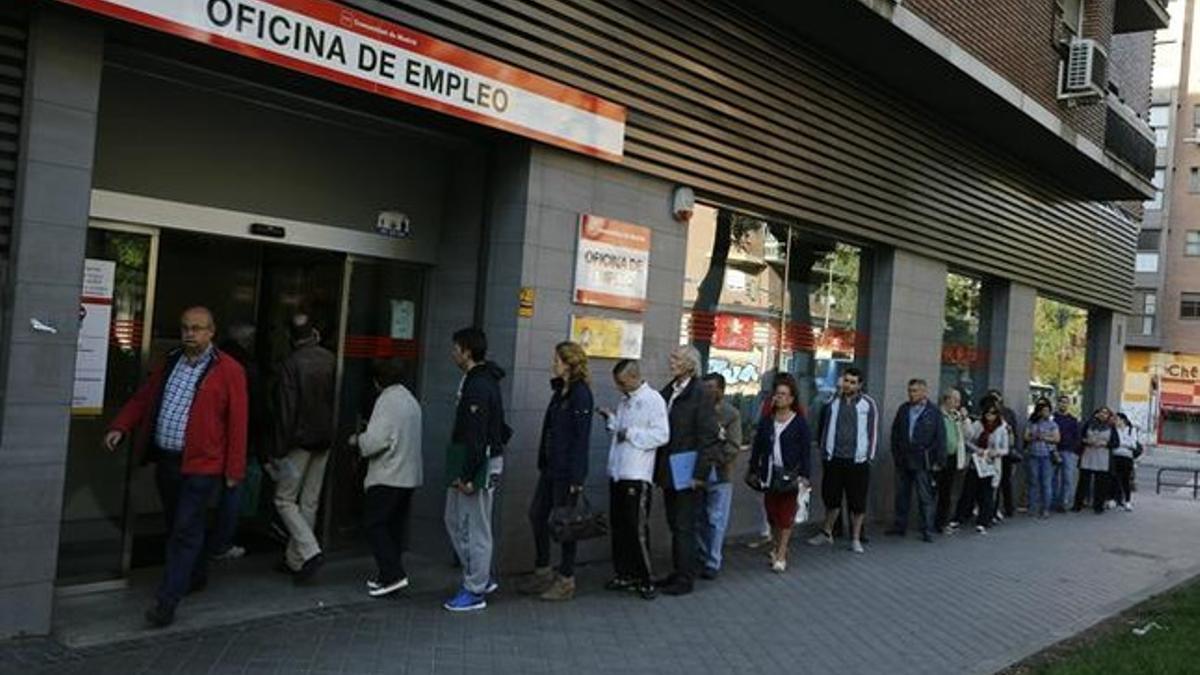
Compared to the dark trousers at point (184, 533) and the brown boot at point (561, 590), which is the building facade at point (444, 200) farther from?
the brown boot at point (561, 590)

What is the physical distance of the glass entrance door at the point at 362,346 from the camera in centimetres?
838

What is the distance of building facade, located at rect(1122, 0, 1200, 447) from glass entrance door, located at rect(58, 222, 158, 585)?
4896 cm

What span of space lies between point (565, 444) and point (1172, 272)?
49240 millimetres

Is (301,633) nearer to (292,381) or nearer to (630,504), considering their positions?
(292,381)

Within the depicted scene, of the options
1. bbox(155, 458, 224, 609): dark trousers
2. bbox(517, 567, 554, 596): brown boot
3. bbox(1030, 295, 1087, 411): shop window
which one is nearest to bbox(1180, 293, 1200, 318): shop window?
bbox(1030, 295, 1087, 411): shop window

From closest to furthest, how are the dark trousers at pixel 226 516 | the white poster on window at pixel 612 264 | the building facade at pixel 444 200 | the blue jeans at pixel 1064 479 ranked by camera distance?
1. the building facade at pixel 444 200
2. the dark trousers at pixel 226 516
3. the white poster on window at pixel 612 264
4. the blue jeans at pixel 1064 479

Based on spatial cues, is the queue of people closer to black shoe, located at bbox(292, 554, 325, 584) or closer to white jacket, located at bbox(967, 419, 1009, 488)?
black shoe, located at bbox(292, 554, 325, 584)

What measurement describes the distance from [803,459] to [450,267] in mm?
3588

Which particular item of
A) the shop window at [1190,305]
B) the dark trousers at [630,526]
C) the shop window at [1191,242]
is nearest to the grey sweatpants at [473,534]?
the dark trousers at [630,526]

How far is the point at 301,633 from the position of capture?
6.28 m

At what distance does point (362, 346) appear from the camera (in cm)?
846

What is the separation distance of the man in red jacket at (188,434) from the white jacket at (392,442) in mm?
937

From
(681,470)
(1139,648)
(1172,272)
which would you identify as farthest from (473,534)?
(1172,272)

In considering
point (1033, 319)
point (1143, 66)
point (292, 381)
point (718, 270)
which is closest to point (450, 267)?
point (292, 381)
